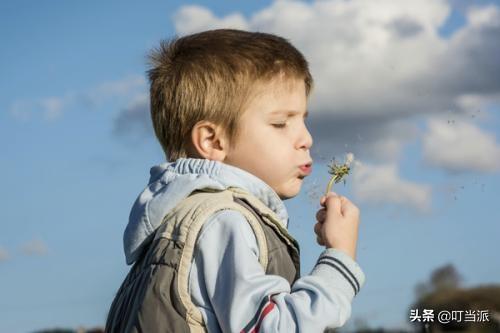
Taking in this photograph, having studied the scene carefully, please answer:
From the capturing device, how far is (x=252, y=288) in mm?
3428

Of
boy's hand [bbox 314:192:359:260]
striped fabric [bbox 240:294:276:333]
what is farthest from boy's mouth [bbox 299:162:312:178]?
striped fabric [bbox 240:294:276:333]

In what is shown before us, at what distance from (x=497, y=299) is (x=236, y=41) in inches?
1758

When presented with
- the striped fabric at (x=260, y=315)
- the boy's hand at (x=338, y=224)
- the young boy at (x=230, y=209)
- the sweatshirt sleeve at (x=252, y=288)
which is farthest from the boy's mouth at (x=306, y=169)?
the striped fabric at (x=260, y=315)

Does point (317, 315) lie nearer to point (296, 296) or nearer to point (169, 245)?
point (296, 296)

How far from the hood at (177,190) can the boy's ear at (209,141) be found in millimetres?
88

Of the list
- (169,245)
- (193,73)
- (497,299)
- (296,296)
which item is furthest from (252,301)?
(497,299)

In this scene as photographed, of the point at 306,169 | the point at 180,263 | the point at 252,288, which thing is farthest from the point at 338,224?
the point at 180,263

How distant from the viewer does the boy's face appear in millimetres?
3875

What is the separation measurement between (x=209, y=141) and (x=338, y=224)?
604 mm

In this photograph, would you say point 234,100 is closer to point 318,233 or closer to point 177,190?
point 177,190

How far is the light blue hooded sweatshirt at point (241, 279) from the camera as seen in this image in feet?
11.2

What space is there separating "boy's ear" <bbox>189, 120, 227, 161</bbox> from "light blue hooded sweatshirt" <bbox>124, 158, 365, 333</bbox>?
0.11 meters

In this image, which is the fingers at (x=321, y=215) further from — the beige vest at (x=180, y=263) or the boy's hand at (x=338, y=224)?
the beige vest at (x=180, y=263)

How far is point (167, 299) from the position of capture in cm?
347
